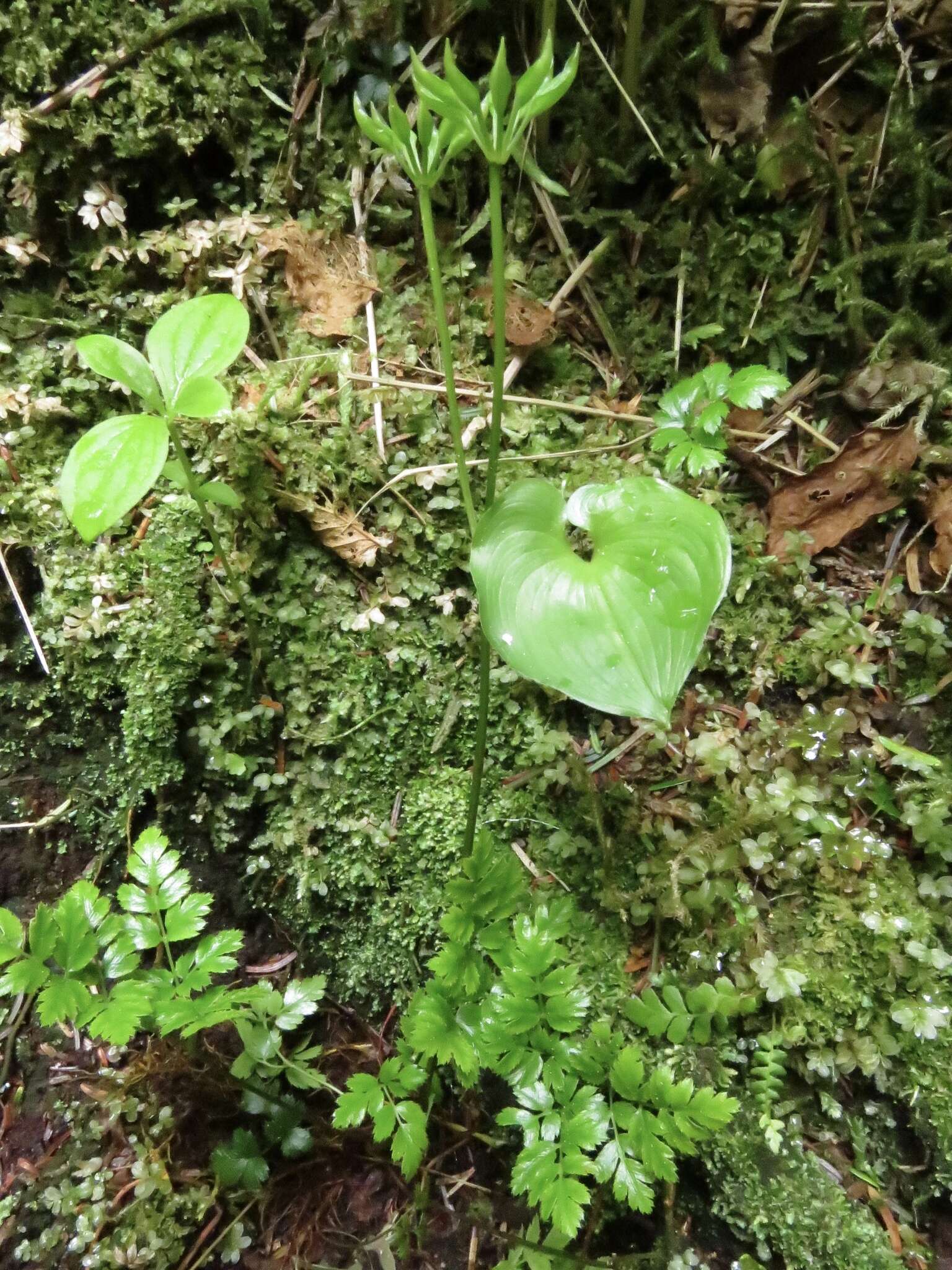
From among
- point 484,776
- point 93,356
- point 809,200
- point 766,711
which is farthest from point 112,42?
point 766,711

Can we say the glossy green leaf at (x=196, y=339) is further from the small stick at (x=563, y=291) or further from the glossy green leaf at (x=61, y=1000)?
the glossy green leaf at (x=61, y=1000)

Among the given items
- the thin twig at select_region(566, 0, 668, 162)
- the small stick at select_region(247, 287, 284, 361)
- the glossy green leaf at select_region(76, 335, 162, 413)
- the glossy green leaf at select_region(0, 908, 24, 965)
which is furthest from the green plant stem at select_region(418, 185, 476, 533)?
the glossy green leaf at select_region(0, 908, 24, 965)

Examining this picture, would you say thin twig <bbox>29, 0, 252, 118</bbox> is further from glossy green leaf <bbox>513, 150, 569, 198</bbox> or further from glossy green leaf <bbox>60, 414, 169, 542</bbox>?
glossy green leaf <bbox>60, 414, 169, 542</bbox>

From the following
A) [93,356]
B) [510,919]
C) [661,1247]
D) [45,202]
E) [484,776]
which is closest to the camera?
[93,356]

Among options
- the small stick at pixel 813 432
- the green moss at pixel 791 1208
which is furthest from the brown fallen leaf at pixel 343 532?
the green moss at pixel 791 1208

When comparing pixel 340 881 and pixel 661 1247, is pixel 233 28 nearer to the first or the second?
pixel 340 881

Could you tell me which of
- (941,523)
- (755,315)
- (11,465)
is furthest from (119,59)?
(941,523)
